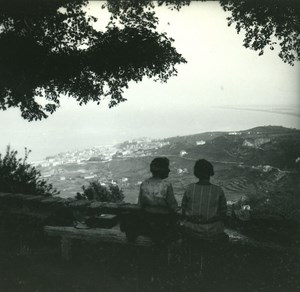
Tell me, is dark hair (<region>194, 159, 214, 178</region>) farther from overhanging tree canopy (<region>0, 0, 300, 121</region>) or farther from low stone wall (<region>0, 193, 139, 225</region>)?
overhanging tree canopy (<region>0, 0, 300, 121</region>)

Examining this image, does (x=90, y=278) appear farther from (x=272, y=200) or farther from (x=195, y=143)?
(x=195, y=143)

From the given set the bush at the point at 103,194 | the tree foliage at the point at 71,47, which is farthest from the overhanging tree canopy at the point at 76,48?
the bush at the point at 103,194

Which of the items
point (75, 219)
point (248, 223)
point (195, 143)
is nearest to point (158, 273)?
point (248, 223)

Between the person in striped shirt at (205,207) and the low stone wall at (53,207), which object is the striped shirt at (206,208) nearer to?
the person in striped shirt at (205,207)

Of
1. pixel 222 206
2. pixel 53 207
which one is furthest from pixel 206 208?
pixel 53 207

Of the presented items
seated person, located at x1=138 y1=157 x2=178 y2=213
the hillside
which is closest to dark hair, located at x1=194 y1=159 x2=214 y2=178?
seated person, located at x1=138 y1=157 x2=178 y2=213
